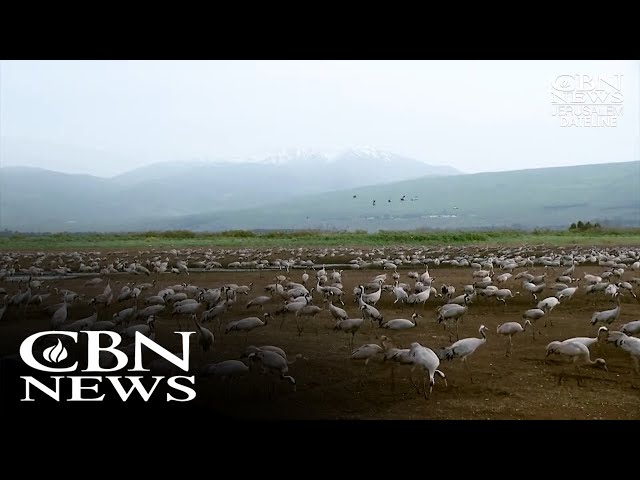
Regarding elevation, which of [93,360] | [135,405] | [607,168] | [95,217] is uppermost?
[607,168]

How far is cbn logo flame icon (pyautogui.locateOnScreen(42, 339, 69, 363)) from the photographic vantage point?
5418 mm

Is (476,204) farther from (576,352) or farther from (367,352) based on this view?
→ (367,352)

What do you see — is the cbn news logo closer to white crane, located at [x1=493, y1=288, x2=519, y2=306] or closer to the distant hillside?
white crane, located at [x1=493, y1=288, x2=519, y2=306]


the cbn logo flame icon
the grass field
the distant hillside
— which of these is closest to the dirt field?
the cbn logo flame icon

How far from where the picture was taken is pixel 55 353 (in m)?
5.52

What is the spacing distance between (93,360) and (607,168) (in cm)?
1055

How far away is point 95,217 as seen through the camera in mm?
11297

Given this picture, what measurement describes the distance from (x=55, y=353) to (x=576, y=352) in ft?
15.2

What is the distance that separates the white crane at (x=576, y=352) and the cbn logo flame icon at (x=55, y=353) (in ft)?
14.4

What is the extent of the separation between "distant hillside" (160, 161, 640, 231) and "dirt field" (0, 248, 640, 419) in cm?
566

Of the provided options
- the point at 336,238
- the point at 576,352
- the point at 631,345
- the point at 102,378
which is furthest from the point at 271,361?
the point at 336,238

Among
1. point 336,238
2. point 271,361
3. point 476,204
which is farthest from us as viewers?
point 336,238
